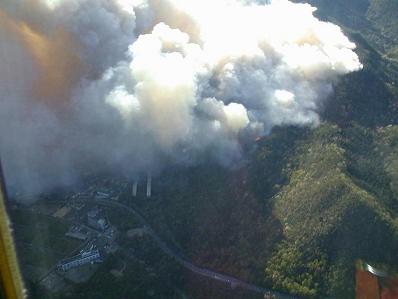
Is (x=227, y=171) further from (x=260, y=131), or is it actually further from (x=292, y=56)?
(x=292, y=56)

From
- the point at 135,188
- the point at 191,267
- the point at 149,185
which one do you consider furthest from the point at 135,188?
the point at 191,267

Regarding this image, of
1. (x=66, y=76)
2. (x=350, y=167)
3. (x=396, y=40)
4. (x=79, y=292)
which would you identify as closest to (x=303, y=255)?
(x=350, y=167)

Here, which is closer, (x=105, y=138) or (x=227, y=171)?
(x=227, y=171)

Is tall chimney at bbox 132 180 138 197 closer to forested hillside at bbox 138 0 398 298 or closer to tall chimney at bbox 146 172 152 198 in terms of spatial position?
tall chimney at bbox 146 172 152 198

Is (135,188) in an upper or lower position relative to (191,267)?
upper

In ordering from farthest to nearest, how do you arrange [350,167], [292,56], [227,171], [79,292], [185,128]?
1. [292,56]
2. [185,128]
3. [227,171]
4. [350,167]
5. [79,292]

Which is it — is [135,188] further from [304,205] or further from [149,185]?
[304,205]

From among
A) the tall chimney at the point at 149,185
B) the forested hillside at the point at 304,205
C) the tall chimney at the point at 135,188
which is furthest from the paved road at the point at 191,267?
the tall chimney at the point at 149,185

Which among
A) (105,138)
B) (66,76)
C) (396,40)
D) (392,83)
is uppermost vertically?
(396,40)
